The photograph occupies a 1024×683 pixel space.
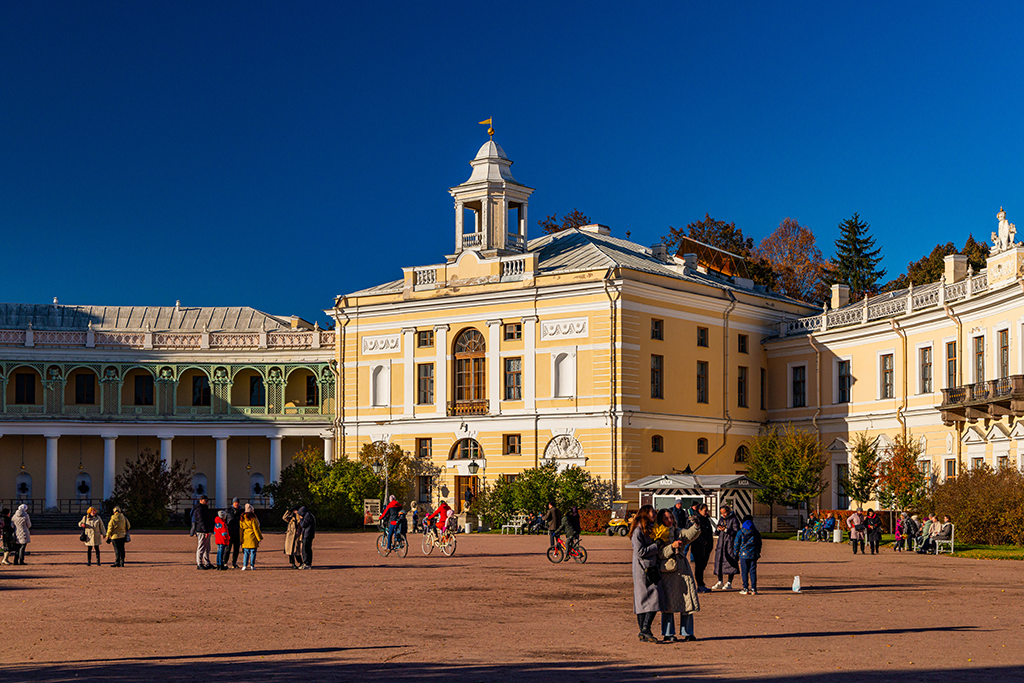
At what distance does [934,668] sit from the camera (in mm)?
14414

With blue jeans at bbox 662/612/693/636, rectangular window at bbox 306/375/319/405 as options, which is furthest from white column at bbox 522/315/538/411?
blue jeans at bbox 662/612/693/636

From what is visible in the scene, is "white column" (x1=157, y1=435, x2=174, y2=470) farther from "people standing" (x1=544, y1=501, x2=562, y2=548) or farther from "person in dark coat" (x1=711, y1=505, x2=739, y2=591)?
"person in dark coat" (x1=711, y1=505, x2=739, y2=591)

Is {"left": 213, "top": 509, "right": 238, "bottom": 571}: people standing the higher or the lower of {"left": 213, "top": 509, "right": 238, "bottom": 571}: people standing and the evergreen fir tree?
the lower

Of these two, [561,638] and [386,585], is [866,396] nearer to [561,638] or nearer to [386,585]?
[386,585]

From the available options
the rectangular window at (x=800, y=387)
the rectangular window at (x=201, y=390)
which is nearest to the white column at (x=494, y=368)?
the rectangular window at (x=800, y=387)

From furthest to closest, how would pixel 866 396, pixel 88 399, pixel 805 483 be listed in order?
1. pixel 88 399
2. pixel 866 396
3. pixel 805 483

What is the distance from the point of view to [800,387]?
202ft

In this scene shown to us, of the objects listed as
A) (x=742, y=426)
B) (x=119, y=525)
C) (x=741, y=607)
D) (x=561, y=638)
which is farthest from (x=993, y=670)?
(x=742, y=426)

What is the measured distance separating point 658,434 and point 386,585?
106ft

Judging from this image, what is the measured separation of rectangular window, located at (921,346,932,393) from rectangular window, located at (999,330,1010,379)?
211 inches

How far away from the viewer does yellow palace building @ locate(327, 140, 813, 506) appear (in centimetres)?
5588

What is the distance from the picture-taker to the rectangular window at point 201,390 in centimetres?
7162

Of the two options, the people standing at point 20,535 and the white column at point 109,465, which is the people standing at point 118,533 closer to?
the people standing at point 20,535

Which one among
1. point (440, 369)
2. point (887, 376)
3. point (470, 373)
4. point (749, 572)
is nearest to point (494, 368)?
point (470, 373)
